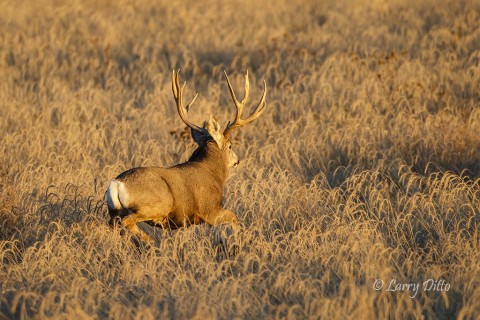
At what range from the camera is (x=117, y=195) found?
20.3 feet

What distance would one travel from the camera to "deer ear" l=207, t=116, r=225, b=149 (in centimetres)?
715

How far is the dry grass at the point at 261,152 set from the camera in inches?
218

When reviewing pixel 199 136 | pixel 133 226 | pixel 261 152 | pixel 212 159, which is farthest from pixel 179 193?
pixel 261 152

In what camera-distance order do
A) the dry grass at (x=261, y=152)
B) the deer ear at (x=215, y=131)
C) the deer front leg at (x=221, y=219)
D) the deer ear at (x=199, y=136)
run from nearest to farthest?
1. the dry grass at (x=261, y=152)
2. the deer front leg at (x=221, y=219)
3. the deer ear at (x=215, y=131)
4. the deer ear at (x=199, y=136)

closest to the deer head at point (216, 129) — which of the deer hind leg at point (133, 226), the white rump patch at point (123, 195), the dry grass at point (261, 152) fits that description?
the dry grass at point (261, 152)

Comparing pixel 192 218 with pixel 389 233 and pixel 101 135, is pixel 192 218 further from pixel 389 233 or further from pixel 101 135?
pixel 101 135

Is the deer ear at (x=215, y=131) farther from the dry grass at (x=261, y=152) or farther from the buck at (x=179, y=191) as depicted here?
the dry grass at (x=261, y=152)

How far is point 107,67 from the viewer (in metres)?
13.5

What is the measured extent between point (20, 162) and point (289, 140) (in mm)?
3391

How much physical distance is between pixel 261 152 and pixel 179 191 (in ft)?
10.0

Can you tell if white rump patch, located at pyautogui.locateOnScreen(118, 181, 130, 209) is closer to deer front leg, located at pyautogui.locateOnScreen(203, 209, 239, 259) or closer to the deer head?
deer front leg, located at pyautogui.locateOnScreen(203, 209, 239, 259)

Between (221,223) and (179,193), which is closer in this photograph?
(179,193)

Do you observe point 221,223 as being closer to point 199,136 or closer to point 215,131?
point 215,131

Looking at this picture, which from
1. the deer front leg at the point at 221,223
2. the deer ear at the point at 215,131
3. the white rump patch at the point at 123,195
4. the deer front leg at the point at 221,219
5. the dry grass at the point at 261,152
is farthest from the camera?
the deer ear at the point at 215,131
